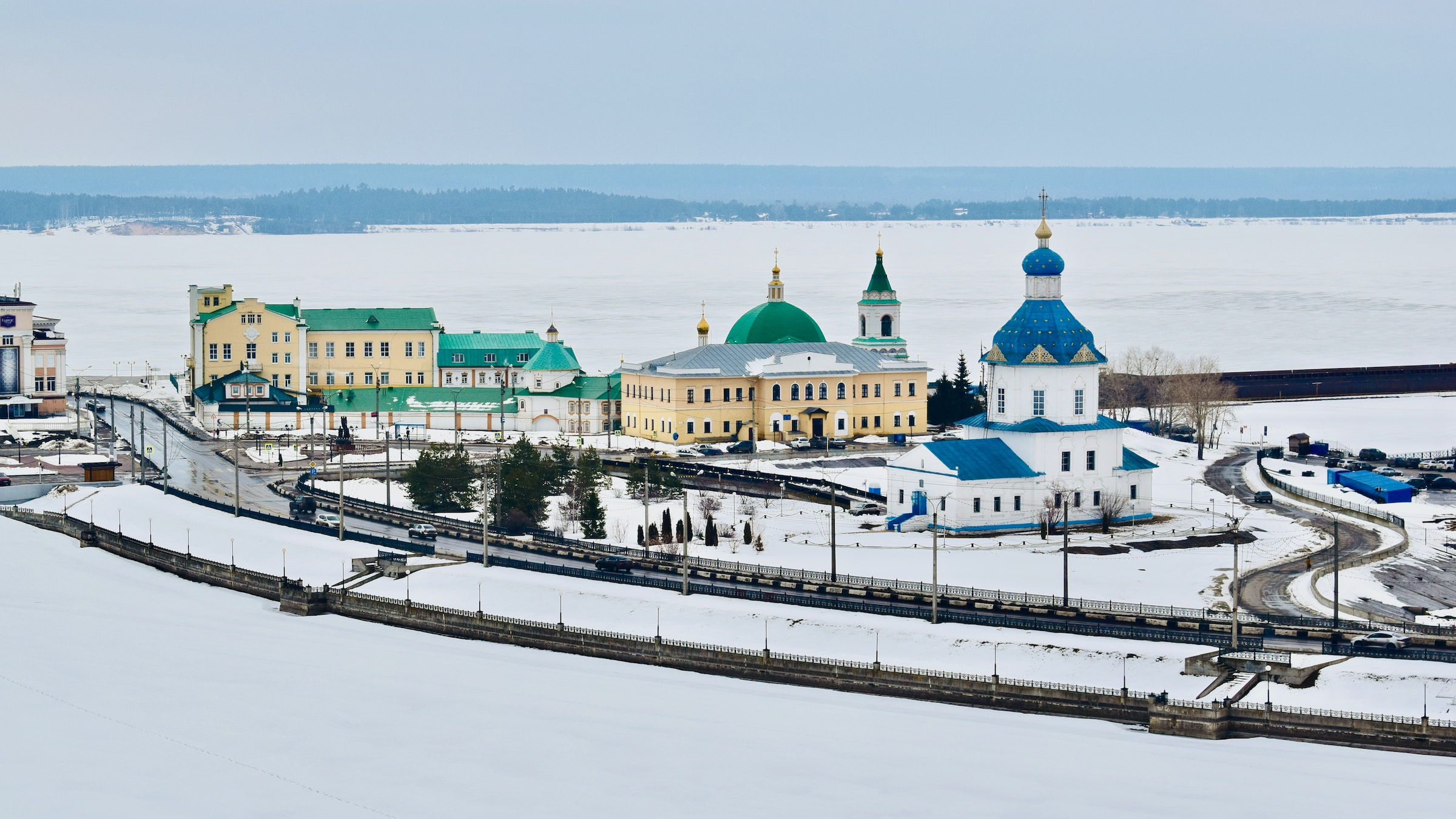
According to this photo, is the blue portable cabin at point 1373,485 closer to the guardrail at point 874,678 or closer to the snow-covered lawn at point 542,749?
the guardrail at point 874,678

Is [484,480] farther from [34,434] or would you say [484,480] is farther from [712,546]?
[34,434]

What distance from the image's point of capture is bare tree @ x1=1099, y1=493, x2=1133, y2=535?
252ft

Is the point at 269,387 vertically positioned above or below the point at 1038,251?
below

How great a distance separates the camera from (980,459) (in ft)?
252

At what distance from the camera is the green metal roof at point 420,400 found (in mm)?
112125

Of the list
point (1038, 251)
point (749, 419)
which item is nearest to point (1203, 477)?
point (1038, 251)

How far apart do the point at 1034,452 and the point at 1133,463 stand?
13.7ft

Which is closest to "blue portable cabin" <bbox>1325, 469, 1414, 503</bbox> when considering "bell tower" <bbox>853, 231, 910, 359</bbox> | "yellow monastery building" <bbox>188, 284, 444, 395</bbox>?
"bell tower" <bbox>853, 231, 910, 359</bbox>

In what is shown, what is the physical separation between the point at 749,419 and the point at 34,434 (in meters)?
35.6

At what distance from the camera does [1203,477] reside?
298 feet

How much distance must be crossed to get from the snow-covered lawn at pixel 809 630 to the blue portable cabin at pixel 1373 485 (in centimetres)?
3108

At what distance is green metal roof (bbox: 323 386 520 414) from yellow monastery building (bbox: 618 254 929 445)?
29.4ft

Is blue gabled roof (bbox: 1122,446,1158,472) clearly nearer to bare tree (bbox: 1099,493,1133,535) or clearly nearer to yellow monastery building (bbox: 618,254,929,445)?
bare tree (bbox: 1099,493,1133,535)

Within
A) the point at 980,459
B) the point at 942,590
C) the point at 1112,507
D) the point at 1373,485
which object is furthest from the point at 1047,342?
the point at 942,590
